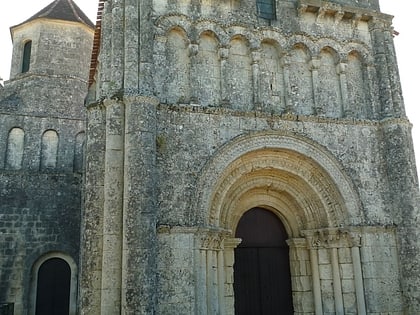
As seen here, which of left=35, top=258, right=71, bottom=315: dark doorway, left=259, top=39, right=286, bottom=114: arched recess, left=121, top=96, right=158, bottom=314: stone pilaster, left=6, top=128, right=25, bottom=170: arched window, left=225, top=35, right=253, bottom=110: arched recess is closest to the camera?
left=121, top=96, right=158, bottom=314: stone pilaster

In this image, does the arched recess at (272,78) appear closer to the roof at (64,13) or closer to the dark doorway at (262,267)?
the dark doorway at (262,267)

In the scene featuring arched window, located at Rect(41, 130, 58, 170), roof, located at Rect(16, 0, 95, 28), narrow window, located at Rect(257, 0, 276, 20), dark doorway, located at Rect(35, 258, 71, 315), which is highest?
roof, located at Rect(16, 0, 95, 28)

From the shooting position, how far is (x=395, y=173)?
930cm

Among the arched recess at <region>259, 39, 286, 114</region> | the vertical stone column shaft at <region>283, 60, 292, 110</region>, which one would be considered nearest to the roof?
the arched recess at <region>259, 39, 286, 114</region>

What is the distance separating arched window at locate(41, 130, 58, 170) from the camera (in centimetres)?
1573

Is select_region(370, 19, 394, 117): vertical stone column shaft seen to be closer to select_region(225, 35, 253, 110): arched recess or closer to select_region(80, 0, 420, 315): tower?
select_region(80, 0, 420, 315): tower

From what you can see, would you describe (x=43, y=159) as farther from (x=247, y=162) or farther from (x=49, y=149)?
(x=247, y=162)

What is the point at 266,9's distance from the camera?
9.77 metres

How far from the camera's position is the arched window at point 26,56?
17.5m

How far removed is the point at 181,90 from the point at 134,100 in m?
1.26

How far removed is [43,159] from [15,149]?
3.39 ft

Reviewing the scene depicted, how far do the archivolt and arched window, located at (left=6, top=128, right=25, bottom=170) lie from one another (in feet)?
32.0

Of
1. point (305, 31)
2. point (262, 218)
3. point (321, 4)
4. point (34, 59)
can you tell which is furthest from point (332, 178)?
point (34, 59)

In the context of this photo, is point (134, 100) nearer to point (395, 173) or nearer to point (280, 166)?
point (280, 166)
